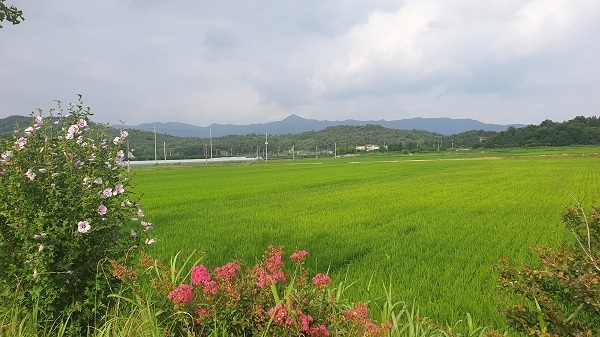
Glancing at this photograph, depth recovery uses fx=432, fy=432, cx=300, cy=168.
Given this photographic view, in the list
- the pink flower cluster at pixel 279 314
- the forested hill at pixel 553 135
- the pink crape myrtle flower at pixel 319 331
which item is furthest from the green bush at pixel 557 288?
the forested hill at pixel 553 135

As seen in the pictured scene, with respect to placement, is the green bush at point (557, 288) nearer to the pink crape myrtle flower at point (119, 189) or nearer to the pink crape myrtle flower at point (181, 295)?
the pink crape myrtle flower at point (181, 295)

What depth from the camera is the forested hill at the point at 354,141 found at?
88625 mm

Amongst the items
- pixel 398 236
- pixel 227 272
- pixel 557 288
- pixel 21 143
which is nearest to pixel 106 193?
pixel 21 143

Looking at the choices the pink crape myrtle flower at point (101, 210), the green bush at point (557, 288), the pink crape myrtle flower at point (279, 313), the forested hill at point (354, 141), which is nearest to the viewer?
the green bush at point (557, 288)

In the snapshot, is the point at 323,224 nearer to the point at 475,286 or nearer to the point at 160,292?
the point at 475,286

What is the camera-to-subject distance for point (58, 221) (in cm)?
293

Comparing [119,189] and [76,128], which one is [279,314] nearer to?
[119,189]

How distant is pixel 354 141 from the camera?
131 m

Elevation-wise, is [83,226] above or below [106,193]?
below

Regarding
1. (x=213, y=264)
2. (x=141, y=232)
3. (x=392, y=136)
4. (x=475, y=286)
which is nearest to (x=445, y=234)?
(x=475, y=286)

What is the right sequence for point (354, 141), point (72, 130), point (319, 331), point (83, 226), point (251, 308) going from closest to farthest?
point (319, 331) < point (251, 308) < point (83, 226) < point (72, 130) < point (354, 141)

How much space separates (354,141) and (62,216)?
129702 millimetres

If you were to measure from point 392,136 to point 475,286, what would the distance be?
5280 inches

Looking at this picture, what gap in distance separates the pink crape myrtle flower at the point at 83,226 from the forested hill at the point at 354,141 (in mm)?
76298
